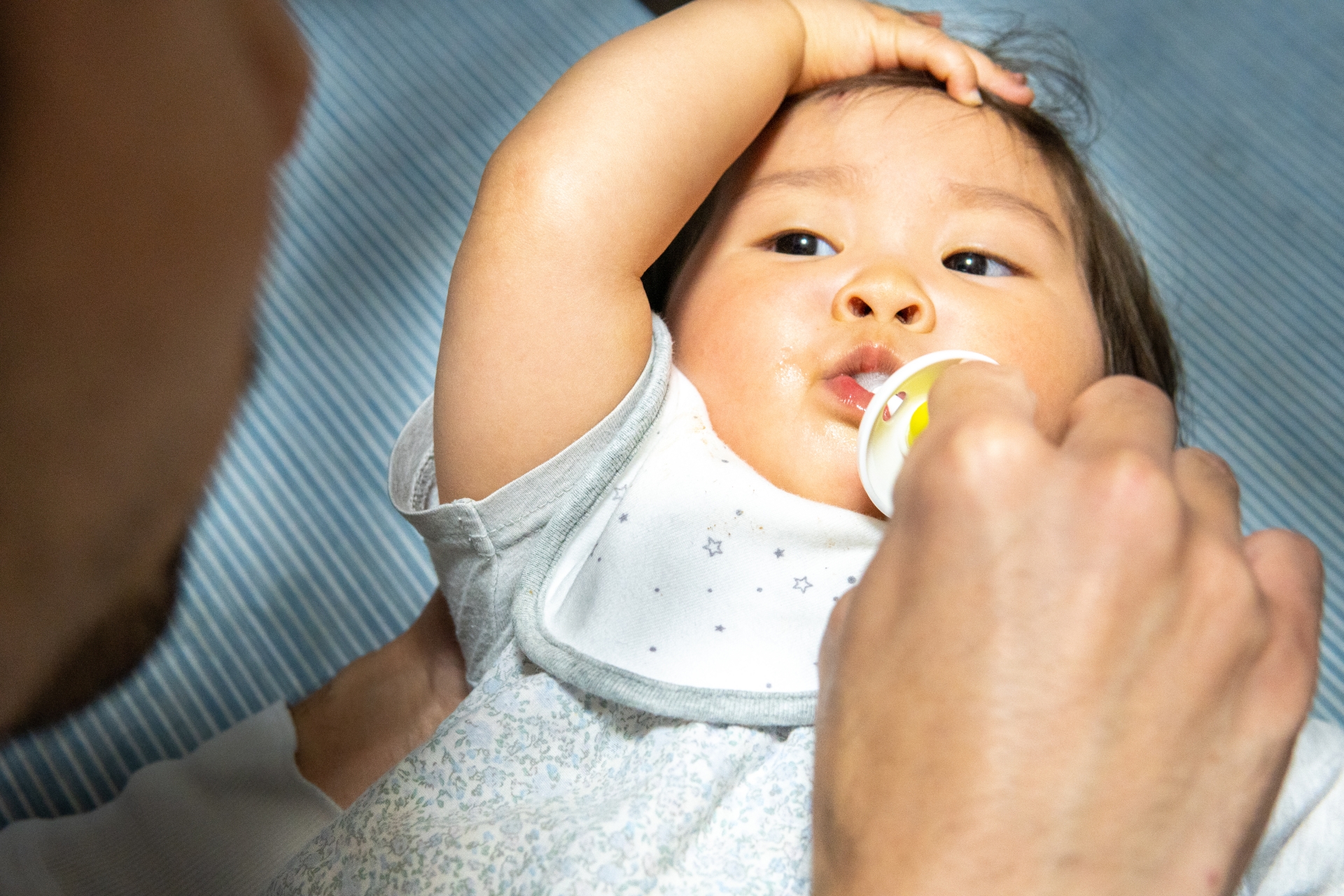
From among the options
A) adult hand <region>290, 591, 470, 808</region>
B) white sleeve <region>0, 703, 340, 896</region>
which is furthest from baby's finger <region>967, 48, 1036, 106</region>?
white sleeve <region>0, 703, 340, 896</region>

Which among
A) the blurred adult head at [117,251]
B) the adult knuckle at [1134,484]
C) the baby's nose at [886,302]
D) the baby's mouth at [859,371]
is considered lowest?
the baby's mouth at [859,371]

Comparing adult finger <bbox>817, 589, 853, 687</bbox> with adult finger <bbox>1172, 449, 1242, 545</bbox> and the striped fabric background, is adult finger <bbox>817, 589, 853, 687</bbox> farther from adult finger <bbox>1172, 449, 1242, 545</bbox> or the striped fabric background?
the striped fabric background

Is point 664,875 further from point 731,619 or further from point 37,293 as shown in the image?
point 37,293

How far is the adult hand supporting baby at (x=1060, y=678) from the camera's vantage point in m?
0.35

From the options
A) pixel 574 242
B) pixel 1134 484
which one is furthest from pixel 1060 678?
pixel 574 242

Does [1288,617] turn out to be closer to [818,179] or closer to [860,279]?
[860,279]

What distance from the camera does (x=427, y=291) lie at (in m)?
1.08

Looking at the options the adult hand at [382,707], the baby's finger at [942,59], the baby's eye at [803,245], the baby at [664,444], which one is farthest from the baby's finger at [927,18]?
A: the adult hand at [382,707]

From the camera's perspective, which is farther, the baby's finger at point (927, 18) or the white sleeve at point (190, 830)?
the baby's finger at point (927, 18)

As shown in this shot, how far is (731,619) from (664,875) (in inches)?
6.4

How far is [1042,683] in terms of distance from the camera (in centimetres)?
35

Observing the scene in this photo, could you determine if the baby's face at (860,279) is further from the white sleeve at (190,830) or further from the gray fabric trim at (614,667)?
the white sleeve at (190,830)

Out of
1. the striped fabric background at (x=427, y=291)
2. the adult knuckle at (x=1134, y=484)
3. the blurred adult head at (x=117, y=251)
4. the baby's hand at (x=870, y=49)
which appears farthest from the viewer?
the striped fabric background at (x=427, y=291)

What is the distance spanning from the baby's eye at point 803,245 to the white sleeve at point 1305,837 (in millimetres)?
486
